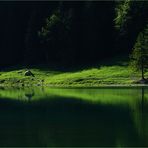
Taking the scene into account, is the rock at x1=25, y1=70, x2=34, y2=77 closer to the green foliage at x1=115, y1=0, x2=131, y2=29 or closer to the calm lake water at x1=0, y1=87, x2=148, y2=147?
the green foliage at x1=115, y1=0, x2=131, y2=29

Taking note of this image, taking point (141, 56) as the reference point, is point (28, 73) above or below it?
below

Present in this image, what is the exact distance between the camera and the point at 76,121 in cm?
4156

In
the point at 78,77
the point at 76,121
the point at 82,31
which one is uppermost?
the point at 82,31

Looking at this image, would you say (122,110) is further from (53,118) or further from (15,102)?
(15,102)

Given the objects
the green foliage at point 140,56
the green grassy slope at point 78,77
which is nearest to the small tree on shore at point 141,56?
the green foliage at point 140,56

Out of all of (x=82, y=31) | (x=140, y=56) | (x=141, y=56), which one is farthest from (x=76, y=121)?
(x=82, y=31)

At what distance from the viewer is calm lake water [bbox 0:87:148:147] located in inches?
1266

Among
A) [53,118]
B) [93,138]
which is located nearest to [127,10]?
[53,118]

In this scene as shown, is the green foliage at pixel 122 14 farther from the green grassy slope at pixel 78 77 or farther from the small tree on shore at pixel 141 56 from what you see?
the small tree on shore at pixel 141 56

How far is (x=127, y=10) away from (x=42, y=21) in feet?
83.9

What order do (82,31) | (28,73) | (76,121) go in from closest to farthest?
(76,121) < (28,73) < (82,31)

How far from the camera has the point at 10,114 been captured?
49.3m

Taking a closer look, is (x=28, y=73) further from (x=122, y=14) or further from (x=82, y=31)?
(x=122, y=14)

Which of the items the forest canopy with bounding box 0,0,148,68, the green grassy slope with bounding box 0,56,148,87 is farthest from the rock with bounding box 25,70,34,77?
the forest canopy with bounding box 0,0,148,68
